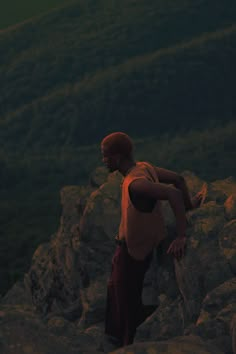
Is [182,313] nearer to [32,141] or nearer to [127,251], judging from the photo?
[127,251]

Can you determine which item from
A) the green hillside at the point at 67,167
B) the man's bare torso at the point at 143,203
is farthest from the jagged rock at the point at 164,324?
the green hillside at the point at 67,167

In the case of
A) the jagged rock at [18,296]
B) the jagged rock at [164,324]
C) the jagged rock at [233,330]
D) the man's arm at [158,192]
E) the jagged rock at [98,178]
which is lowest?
the jagged rock at [18,296]

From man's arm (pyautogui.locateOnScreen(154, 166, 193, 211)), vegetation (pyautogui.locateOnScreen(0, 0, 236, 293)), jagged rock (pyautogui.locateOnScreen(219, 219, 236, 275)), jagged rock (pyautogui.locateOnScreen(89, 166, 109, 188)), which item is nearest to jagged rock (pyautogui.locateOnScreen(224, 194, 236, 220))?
jagged rock (pyautogui.locateOnScreen(219, 219, 236, 275))

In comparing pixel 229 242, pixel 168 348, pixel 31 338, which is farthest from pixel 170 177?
pixel 229 242

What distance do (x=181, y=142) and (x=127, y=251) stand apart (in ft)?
260

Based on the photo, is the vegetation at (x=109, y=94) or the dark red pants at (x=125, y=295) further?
the vegetation at (x=109, y=94)

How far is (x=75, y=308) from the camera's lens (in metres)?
10.9

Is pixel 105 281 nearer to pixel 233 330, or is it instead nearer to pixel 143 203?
pixel 233 330

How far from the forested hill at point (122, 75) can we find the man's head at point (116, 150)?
264 ft

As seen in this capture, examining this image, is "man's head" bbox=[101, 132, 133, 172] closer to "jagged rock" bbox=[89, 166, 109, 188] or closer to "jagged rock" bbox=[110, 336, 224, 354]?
"jagged rock" bbox=[110, 336, 224, 354]

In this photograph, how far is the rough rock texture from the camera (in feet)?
19.6

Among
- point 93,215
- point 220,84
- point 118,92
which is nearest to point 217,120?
point 220,84

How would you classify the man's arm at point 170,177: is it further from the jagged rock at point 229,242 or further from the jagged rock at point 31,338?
the jagged rock at point 229,242

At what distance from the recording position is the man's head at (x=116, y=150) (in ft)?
18.7
